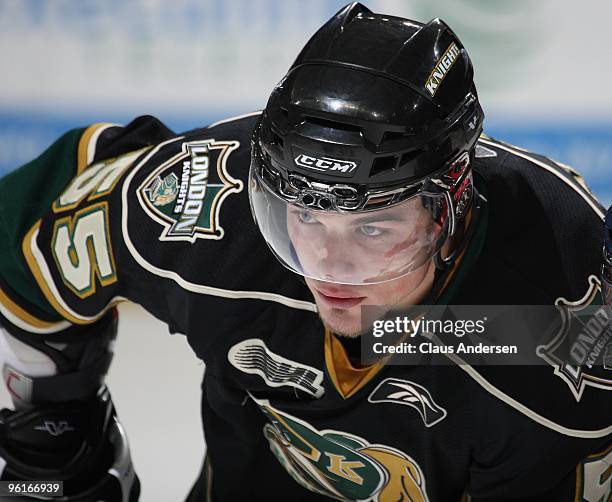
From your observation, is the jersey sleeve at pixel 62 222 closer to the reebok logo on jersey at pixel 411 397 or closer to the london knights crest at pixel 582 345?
the reebok logo on jersey at pixel 411 397

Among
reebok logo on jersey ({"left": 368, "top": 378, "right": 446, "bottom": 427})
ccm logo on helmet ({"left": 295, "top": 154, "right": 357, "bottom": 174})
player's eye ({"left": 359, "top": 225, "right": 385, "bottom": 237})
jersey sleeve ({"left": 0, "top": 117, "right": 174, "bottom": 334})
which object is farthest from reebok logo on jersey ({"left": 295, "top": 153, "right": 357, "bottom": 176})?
jersey sleeve ({"left": 0, "top": 117, "right": 174, "bottom": 334})

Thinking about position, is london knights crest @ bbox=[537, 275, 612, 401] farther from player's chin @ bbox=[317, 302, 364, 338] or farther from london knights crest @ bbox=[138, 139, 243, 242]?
london knights crest @ bbox=[138, 139, 243, 242]

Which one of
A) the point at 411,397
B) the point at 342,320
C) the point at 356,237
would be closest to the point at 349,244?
the point at 356,237

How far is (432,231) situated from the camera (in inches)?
54.5

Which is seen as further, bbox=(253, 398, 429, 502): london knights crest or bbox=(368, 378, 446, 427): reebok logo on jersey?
bbox=(253, 398, 429, 502): london knights crest

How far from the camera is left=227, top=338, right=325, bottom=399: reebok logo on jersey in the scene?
155 centimetres

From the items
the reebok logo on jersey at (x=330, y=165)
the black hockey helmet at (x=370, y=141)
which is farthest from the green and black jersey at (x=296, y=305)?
the reebok logo on jersey at (x=330, y=165)

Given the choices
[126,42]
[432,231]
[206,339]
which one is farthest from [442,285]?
[126,42]

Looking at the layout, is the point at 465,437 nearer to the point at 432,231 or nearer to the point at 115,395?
the point at 432,231

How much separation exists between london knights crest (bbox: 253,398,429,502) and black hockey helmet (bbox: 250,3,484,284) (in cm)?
31

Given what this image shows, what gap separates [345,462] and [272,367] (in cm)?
20

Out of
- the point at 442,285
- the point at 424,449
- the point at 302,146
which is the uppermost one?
the point at 302,146

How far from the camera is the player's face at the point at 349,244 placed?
1365mm

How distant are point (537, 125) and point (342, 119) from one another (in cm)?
150
